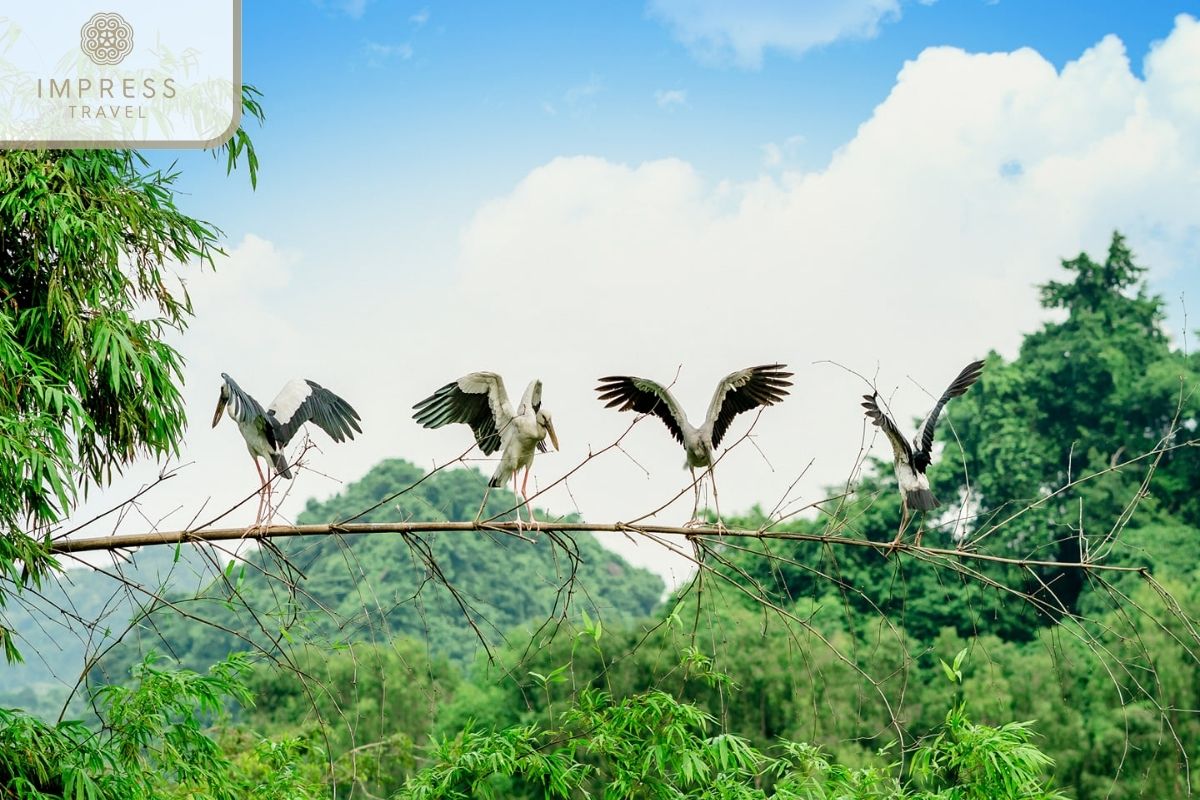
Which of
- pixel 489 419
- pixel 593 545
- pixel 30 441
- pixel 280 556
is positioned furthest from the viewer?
pixel 593 545

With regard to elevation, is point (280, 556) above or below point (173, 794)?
above

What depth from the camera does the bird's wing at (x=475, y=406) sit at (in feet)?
11.2

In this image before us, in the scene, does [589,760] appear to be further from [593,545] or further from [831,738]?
[593,545]

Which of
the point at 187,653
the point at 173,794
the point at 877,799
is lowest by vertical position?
the point at 877,799

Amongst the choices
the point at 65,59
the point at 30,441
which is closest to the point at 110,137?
the point at 65,59

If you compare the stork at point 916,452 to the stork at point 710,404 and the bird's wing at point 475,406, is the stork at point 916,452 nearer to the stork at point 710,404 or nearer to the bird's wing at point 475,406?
the stork at point 710,404

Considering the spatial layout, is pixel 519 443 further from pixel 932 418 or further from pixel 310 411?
pixel 932 418

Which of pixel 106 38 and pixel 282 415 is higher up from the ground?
pixel 106 38

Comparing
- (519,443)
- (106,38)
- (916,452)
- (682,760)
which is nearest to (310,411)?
(519,443)

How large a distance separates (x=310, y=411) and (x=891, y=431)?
1.72 metres

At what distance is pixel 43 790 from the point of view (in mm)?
3232

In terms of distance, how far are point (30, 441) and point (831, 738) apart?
1016 cm

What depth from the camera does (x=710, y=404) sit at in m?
3.72

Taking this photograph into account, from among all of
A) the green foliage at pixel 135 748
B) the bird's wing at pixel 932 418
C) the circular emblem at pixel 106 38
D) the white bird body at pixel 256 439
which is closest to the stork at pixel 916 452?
the bird's wing at pixel 932 418
